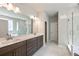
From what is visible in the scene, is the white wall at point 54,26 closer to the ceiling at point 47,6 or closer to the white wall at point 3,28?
the ceiling at point 47,6

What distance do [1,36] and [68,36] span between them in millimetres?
3878

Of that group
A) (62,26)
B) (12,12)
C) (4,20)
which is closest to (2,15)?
(4,20)

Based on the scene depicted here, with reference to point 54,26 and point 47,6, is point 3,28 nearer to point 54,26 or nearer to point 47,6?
point 47,6

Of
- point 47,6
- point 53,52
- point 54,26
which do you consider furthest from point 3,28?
point 54,26

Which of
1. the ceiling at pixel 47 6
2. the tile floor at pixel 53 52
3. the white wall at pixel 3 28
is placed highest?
the ceiling at pixel 47 6

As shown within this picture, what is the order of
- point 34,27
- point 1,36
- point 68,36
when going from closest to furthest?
point 1,36 < point 34,27 < point 68,36

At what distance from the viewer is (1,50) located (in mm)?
2098

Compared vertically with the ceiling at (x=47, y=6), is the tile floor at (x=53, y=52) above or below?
below

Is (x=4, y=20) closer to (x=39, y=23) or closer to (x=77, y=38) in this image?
(x=39, y=23)

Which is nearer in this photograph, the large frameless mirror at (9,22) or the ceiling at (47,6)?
the ceiling at (47,6)

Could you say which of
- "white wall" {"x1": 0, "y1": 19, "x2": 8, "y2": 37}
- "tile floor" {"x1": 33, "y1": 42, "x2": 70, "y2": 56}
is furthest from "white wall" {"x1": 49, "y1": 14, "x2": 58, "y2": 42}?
"white wall" {"x1": 0, "y1": 19, "x2": 8, "y2": 37}

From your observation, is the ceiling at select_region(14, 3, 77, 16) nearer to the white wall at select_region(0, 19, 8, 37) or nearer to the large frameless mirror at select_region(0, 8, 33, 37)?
the large frameless mirror at select_region(0, 8, 33, 37)

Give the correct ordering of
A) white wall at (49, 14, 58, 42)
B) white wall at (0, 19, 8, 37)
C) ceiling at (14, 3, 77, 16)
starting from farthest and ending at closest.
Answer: white wall at (49, 14, 58, 42), white wall at (0, 19, 8, 37), ceiling at (14, 3, 77, 16)

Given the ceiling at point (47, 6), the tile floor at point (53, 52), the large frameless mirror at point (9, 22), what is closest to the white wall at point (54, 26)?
the ceiling at point (47, 6)
